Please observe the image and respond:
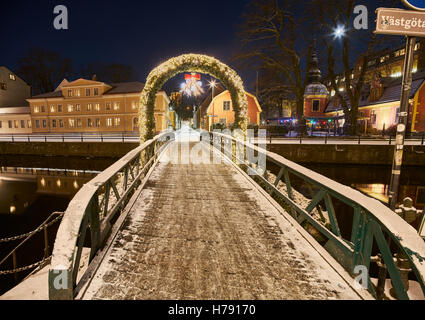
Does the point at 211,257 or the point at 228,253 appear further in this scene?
the point at 228,253

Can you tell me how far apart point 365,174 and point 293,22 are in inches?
733

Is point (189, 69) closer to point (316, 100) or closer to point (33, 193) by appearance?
point (33, 193)

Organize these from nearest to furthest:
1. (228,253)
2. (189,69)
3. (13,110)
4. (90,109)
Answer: (228,253)
(189,69)
(90,109)
(13,110)

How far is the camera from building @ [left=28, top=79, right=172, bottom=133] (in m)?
37.1

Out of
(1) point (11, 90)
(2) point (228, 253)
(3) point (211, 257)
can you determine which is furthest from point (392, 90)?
(1) point (11, 90)

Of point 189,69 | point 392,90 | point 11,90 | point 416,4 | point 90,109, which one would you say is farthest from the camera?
point 11,90

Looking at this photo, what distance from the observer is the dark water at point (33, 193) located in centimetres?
690

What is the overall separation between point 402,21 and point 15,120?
176 ft

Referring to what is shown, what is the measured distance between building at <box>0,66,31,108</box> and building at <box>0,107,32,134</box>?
4.16 metres

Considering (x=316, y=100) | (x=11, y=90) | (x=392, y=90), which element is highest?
(x=11, y=90)

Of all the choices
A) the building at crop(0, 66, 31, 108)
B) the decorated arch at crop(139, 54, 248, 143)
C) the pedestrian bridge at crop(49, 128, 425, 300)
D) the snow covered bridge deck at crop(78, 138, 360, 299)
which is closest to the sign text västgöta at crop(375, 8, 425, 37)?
the pedestrian bridge at crop(49, 128, 425, 300)

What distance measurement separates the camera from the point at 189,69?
11648 millimetres

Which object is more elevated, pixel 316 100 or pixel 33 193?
pixel 316 100
